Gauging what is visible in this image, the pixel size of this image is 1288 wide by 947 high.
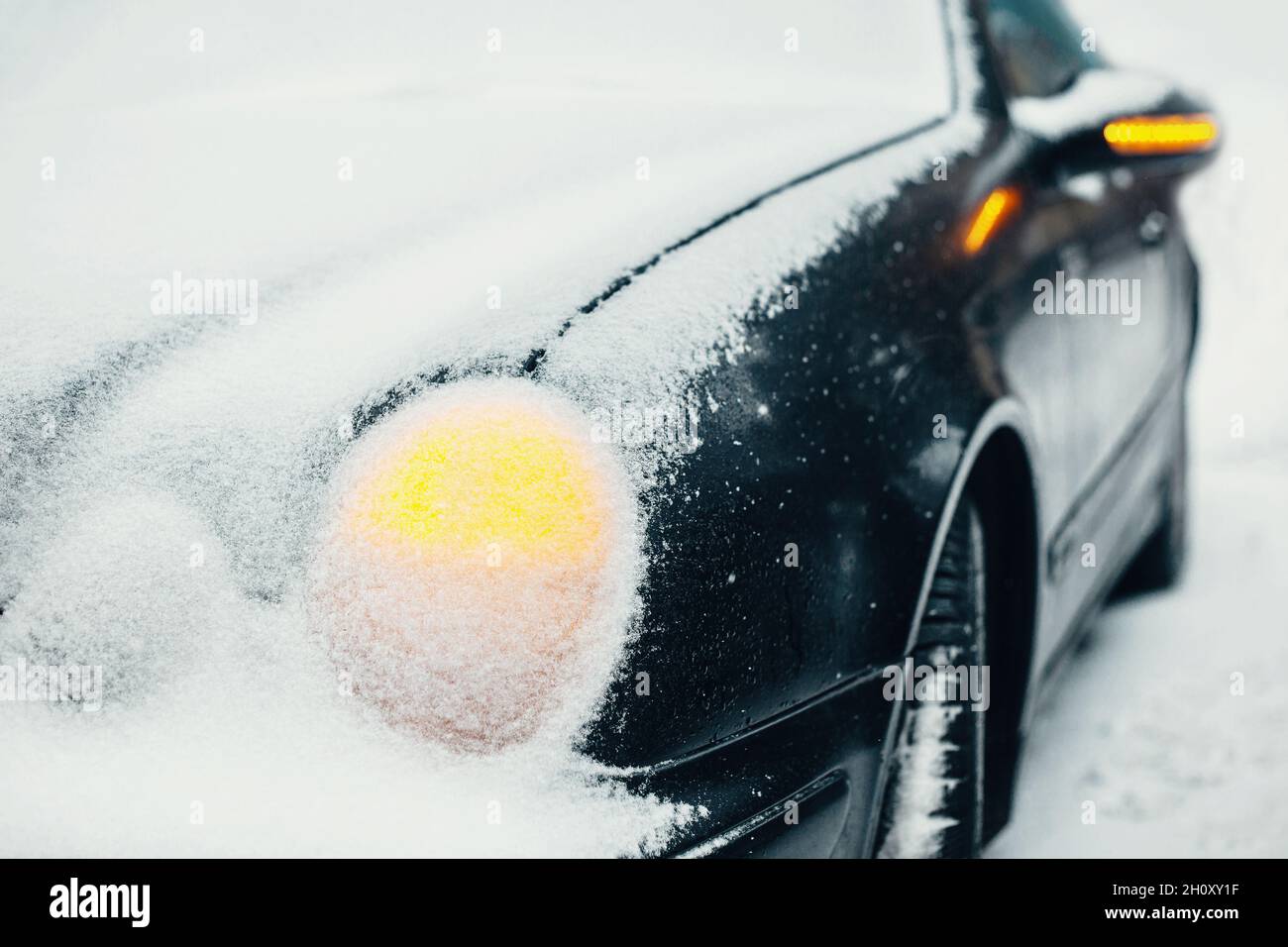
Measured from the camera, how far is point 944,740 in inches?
Result: 59.6

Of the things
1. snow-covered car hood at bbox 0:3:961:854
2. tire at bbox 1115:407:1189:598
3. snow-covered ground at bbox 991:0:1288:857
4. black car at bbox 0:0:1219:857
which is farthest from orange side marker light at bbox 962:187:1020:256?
tire at bbox 1115:407:1189:598

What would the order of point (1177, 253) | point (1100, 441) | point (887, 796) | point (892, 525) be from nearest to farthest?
1. point (892, 525)
2. point (887, 796)
3. point (1100, 441)
4. point (1177, 253)

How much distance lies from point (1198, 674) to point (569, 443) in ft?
7.13

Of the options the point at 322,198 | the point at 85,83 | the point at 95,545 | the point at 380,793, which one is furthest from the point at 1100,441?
the point at 85,83

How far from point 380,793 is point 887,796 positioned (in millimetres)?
758

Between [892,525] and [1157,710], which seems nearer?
[892,525]

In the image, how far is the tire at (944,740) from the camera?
1.47m

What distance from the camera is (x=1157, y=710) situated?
2.46 m

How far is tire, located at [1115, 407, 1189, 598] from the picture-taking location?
2.91 m

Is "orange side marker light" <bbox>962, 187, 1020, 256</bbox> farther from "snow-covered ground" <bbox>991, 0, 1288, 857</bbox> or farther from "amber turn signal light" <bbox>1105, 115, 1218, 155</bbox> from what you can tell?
"snow-covered ground" <bbox>991, 0, 1288, 857</bbox>

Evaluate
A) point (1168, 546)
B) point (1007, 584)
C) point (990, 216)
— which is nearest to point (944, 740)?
point (1007, 584)

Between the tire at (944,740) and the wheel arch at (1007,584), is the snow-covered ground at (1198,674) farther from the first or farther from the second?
the tire at (944,740)
